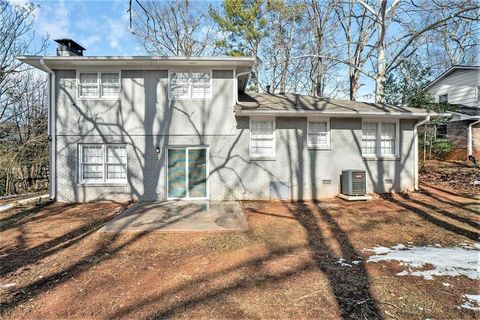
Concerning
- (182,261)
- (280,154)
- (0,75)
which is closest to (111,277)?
(182,261)

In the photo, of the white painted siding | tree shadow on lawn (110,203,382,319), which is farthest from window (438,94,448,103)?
tree shadow on lawn (110,203,382,319)

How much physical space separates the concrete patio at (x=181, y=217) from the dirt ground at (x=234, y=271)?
1.18ft

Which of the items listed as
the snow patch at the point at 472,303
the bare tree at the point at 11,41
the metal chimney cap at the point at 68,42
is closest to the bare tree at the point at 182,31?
the bare tree at the point at 11,41

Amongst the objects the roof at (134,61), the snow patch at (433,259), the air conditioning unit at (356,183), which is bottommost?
the snow patch at (433,259)

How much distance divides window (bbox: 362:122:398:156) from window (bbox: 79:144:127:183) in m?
9.20

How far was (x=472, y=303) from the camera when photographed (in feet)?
10.4

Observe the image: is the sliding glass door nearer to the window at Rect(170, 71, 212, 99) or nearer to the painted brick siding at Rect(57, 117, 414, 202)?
the painted brick siding at Rect(57, 117, 414, 202)

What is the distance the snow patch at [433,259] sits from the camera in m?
3.94

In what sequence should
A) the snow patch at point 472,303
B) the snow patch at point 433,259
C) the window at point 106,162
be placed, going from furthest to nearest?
the window at point 106,162, the snow patch at point 433,259, the snow patch at point 472,303

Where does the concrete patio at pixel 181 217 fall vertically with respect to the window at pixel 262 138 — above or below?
below

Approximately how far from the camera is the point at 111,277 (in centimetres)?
401

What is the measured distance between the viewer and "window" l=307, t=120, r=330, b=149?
970 cm

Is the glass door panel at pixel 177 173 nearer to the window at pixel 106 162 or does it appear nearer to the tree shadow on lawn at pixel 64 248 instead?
the window at pixel 106 162

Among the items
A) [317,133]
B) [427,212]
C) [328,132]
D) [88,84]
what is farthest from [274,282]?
[88,84]
